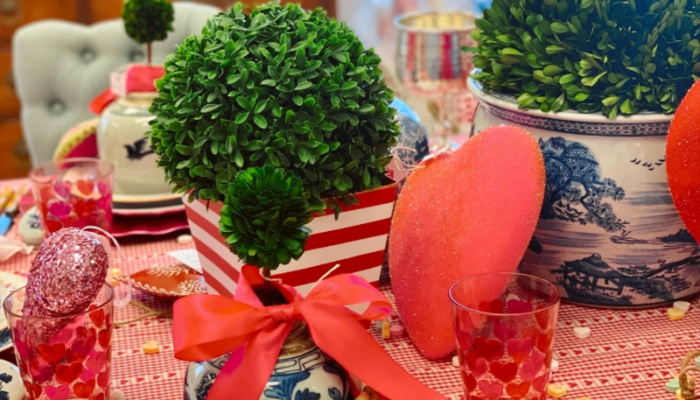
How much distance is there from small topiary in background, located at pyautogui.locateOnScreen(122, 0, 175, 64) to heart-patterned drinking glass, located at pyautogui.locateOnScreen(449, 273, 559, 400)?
74 cm

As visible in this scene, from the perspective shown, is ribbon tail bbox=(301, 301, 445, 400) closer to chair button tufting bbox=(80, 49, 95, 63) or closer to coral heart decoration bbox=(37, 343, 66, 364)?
coral heart decoration bbox=(37, 343, 66, 364)

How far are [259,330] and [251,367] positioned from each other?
29 mm

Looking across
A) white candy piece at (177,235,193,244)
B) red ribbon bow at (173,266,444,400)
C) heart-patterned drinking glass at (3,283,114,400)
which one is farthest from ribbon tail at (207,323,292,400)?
white candy piece at (177,235,193,244)

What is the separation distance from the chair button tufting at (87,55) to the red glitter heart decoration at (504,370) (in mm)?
1681

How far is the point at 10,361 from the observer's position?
0.80m

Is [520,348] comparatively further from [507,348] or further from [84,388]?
[84,388]

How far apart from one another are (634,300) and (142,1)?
80 cm

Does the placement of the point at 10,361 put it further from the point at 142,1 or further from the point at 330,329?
the point at 142,1

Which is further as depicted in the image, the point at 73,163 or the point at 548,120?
the point at 73,163

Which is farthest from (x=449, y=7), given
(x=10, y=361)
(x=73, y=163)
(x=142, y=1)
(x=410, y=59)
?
(x=10, y=361)

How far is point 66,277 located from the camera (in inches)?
26.8

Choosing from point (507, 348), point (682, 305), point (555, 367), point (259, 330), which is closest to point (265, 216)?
point (259, 330)

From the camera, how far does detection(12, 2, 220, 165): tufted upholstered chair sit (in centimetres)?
203

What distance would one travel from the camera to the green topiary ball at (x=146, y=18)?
4.03ft
